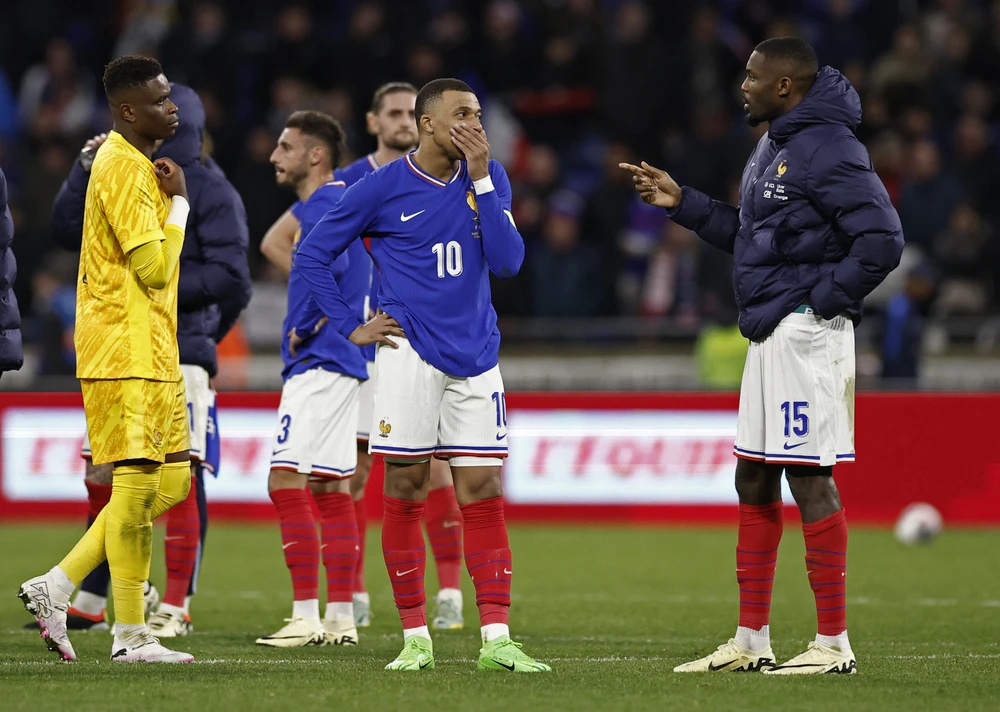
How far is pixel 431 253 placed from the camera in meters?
6.11

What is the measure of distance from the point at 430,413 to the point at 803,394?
1478 mm

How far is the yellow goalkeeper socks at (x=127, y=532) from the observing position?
20.1 feet

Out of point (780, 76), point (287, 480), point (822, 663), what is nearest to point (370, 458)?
point (287, 480)

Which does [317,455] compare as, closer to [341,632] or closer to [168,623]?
[341,632]

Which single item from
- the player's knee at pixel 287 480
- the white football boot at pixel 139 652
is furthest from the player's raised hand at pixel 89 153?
the white football boot at pixel 139 652

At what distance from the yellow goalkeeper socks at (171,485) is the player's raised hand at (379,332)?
975 millimetres

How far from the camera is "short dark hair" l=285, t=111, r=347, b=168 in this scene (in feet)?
24.8

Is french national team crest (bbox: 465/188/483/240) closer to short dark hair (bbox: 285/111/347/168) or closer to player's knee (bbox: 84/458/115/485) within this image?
short dark hair (bbox: 285/111/347/168)

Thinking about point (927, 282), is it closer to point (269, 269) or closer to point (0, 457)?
point (269, 269)

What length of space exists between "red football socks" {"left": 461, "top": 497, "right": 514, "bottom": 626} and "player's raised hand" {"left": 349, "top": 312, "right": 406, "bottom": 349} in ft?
2.41

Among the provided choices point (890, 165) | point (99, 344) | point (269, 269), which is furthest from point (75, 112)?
point (99, 344)

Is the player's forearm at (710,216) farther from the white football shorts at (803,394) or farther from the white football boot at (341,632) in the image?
the white football boot at (341,632)

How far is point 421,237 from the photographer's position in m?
6.12

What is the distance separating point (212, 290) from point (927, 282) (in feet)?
26.5
